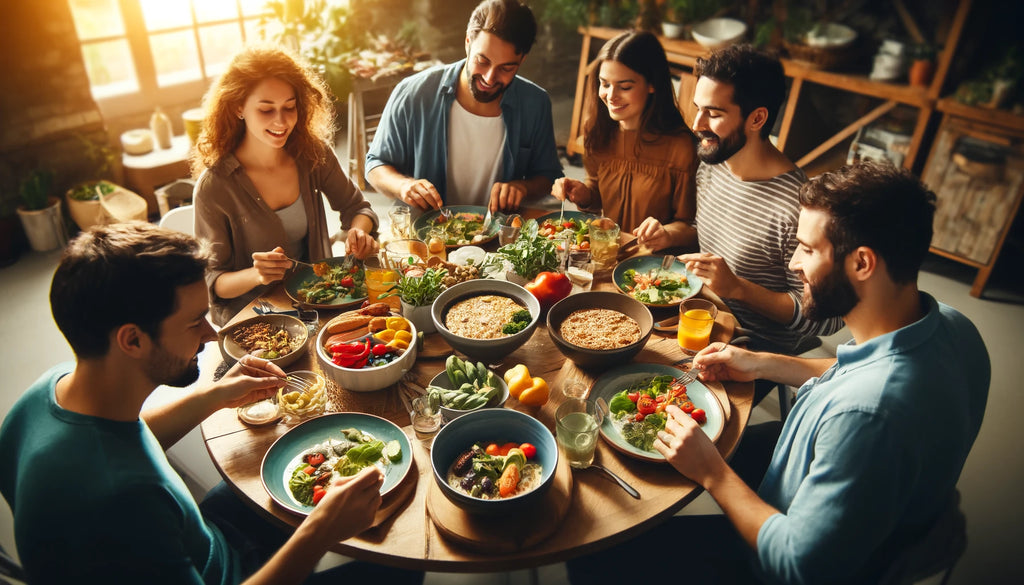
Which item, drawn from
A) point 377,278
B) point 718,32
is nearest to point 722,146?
point 377,278

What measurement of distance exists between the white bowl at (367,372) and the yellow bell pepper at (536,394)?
0.34 meters

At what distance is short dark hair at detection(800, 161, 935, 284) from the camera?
1.44m

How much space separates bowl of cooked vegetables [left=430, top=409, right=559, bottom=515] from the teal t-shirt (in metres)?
0.56

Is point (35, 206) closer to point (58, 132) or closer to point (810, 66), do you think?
point (58, 132)

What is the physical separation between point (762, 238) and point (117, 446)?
2.14m

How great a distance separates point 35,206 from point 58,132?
22.2 inches

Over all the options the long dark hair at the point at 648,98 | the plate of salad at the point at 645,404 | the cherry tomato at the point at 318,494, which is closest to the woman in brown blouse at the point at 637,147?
the long dark hair at the point at 648,98

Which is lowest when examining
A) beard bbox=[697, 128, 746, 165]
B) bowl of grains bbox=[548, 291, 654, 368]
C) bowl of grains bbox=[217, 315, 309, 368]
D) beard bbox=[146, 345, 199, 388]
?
bowl of grains bbox=[217, 315, 309, 368]

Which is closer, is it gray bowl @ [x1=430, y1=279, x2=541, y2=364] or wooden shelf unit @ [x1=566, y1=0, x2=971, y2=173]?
gray bowl @ [x1=430, y1=279, x2=541, y2=364]

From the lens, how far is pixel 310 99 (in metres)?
2.63

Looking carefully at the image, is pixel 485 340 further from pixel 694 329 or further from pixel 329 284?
pixel 329 284

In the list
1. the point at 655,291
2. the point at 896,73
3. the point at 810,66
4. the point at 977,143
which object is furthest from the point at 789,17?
the point at 655,291

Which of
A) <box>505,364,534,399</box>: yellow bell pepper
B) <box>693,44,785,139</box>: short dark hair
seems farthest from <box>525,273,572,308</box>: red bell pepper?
<box>693,44,785,139</box>: short dark hair

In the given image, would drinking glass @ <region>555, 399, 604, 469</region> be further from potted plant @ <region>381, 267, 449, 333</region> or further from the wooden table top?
potted plant @ <region>381, 267, 449, 333</region>
